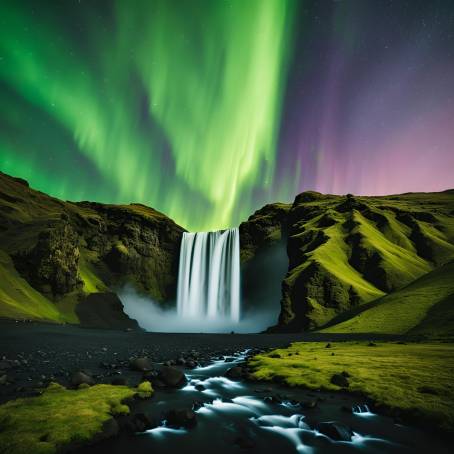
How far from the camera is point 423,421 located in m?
14.5

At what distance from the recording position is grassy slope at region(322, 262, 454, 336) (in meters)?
53.3

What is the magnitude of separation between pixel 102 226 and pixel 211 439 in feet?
576

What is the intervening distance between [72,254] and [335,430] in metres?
125

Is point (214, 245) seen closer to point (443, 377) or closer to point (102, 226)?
point (102, 226)

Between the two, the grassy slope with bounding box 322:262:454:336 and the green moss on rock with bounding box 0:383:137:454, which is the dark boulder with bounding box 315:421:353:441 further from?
the grassy slope with bounding box 322:262:454:336

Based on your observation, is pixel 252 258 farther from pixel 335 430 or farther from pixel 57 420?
pixel 57 420

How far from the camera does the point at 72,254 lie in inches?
4700

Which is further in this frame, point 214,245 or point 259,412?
point 214,245

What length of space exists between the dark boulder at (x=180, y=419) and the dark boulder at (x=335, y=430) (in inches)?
237

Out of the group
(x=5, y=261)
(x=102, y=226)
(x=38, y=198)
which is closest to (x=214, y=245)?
(x=102, y=226)

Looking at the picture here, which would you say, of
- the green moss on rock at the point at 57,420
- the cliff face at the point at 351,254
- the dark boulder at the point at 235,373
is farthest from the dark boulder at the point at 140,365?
the cliff face at the point at 351,254

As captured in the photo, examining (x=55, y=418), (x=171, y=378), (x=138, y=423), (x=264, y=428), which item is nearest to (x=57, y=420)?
(x=55, y=418)

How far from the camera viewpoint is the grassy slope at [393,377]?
51.5ft

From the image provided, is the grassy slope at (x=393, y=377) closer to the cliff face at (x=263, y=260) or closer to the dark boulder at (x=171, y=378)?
the dark boulder at (x=171, y=378)
